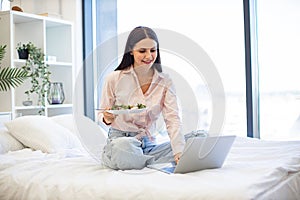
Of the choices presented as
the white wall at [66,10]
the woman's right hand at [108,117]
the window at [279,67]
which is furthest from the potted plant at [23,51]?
the window at [279,67]

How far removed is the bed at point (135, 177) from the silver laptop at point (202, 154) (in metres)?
0.05

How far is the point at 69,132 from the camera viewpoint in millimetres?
2789

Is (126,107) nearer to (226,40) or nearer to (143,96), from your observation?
(143,96)

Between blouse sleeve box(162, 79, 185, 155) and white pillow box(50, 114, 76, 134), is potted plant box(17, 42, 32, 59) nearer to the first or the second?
white pillow box(50, 114, 76, 134)

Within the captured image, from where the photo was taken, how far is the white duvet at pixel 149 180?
5.02 ft

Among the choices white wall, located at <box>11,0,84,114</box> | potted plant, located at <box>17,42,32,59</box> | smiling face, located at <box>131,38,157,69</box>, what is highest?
white wall, located at <box>11,0,84,114</box>

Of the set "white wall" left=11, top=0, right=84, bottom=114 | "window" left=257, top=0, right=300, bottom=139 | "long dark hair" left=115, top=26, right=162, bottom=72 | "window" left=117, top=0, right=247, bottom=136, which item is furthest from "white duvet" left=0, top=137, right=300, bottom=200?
"white wall" left=11, top=0, right=84, bottom=114

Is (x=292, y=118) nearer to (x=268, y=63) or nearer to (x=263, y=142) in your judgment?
(x=268, y=63)

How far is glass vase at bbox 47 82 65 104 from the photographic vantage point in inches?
149

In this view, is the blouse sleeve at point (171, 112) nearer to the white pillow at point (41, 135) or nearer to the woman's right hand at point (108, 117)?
the woman's right hand at point (108, 117)

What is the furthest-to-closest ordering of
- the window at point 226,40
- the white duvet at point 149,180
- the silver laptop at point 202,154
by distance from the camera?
the window at point 226,40 < the silver laptop at point 202,154 < the white duvet at point 149,180

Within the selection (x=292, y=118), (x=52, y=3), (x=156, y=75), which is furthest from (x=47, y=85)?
(x=292, y=118)

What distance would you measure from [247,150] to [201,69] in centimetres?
52

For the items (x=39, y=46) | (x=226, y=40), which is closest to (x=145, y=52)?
(x=226, y=40)
